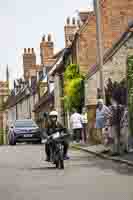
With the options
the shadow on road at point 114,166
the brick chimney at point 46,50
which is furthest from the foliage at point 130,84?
the brick chimney at point 46,50

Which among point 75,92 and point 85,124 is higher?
point 75,92

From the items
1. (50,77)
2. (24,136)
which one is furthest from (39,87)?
(24,136)

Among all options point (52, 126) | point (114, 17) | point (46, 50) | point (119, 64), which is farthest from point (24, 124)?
point (46, 50)

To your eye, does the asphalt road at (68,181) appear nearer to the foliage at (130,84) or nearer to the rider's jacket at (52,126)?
the rider's jacket at (52,126)

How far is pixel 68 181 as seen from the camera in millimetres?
13109

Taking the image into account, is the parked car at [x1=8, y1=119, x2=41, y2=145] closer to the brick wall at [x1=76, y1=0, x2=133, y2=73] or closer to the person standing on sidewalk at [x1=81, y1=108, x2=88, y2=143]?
the person standing on sidewalk at [x1=81, y1=108, x2=88, y2=143]

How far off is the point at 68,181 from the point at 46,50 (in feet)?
174

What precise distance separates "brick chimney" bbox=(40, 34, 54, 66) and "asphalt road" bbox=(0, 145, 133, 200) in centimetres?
4660

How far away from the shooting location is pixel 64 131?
17.1 m

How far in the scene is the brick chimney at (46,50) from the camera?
64500 millimetres

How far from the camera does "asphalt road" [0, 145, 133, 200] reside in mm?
10703

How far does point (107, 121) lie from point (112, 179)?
7.69 m

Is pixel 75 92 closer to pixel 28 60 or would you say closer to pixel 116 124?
pixel 116 124

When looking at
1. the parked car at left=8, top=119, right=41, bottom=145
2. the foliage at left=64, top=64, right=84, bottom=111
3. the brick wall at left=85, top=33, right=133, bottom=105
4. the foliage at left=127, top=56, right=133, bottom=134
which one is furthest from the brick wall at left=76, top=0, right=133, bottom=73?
the foliage at left=127, top=56, right=133, bottom=134
